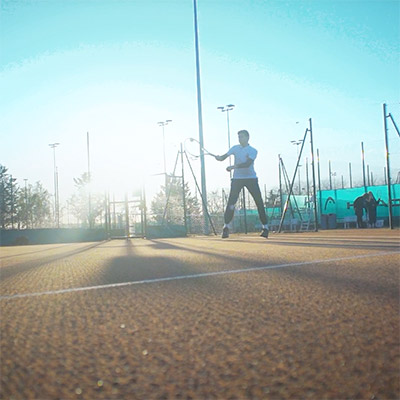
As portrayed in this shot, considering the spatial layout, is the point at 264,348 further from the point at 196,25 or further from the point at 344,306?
the point at 196,25

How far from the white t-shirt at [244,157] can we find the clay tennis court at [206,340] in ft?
20.7

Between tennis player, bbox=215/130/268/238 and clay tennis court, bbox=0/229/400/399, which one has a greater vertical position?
tennis player, bbox=215/130/268/238

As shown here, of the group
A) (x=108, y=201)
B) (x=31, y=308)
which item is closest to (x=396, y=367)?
(x=31, y=308)

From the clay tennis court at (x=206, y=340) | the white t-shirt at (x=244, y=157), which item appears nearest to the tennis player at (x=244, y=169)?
the white t-shirt at (x=244, y=157)

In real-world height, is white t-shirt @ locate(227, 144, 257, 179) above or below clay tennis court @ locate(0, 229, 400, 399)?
above

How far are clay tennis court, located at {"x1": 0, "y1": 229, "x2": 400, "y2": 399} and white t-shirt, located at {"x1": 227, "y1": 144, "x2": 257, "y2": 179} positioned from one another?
20.7ft

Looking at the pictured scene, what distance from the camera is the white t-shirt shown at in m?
8.25

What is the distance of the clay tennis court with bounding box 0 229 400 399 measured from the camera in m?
0.74

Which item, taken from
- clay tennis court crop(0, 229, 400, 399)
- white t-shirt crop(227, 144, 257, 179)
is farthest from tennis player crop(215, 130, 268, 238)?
clay tennis court crop(0, 229, 400, 399)

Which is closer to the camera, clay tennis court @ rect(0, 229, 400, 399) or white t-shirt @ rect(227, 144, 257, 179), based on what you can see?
clay tennis court @ rect(0, 229, 400, 399)

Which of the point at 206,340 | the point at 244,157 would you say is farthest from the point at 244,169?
the point at 206,340

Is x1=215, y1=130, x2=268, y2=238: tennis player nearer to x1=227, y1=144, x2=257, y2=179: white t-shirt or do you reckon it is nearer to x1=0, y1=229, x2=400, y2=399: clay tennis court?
x1=227, y1=144, x2=257, y2=179: white t-shirt

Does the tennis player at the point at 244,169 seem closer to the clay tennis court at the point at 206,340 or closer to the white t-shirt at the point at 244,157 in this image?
the white t-shirt at the point at 244,157

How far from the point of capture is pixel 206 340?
1038mm
